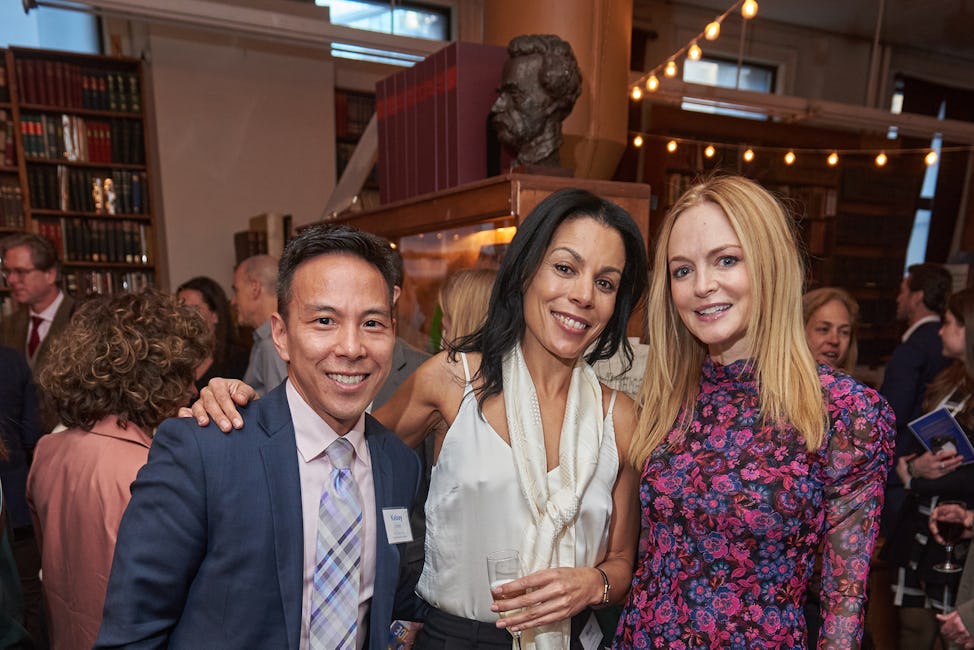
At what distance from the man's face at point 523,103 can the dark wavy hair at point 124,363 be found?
1171 mm

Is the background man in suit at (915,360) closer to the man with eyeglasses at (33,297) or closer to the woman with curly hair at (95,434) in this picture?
the woman with curly hair at (95,434)

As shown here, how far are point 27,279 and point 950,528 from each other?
14.3 ft

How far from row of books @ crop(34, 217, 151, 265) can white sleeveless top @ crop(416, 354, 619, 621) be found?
5.19 meters

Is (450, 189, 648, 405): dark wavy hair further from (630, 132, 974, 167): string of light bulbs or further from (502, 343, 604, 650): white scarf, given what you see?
(630, 132, 974, 167): string of light bulbs

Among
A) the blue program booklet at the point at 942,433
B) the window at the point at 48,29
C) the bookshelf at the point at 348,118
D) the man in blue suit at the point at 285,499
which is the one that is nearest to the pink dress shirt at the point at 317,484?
the man in blue suit at the point at 285,499

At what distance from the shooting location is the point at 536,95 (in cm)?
221

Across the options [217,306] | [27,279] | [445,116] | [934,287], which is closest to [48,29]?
[27,279]

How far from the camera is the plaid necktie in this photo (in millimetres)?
1169

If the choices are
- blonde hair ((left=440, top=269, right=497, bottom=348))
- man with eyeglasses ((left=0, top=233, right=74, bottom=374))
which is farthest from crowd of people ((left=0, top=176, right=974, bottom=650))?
man with eyeglasses ((left=0, top=233, right=74, bottom=374))

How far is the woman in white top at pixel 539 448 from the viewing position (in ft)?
4.72

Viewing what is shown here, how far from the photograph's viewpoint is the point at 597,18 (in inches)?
126

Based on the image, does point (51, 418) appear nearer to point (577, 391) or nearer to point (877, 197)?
point (577, 391)

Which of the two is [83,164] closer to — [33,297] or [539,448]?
[33,297]

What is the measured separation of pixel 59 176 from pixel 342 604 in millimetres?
5662
